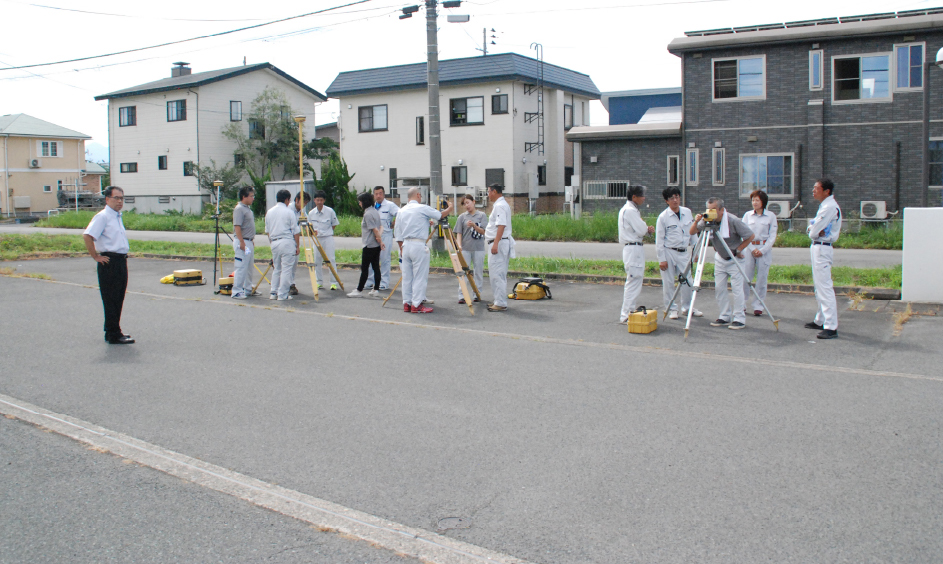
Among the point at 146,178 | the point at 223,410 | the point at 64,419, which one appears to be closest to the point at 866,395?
the point at 223,410

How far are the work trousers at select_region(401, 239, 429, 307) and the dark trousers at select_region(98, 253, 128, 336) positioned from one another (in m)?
4.08

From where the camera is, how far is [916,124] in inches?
975

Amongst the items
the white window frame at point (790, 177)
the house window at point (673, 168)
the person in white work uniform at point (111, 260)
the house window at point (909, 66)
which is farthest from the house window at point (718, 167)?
the person in white work uniform at point (111, 260)

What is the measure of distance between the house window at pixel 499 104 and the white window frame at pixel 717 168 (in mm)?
13532

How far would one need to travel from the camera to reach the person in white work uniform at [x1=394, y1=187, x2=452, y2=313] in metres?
11.9

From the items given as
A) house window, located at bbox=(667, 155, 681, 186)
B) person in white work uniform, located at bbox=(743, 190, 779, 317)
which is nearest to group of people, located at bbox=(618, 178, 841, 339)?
person in white work uniform, located at bbox=(743, 190, 779, 317)

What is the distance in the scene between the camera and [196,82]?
43.9 metres

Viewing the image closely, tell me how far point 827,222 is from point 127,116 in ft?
158

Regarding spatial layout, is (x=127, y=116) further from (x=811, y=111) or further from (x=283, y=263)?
(x=283, y=263)

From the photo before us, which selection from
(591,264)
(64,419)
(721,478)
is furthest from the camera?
(591,264)

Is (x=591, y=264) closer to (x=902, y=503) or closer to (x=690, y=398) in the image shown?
(x=690, y=398)

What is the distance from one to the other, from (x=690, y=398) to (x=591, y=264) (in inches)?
385

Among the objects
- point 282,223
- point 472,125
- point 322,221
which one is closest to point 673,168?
point 472,125

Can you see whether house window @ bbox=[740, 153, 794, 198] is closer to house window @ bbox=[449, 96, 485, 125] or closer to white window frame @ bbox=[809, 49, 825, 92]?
white window frame @ bbox=[809, 49, 825, 92]
